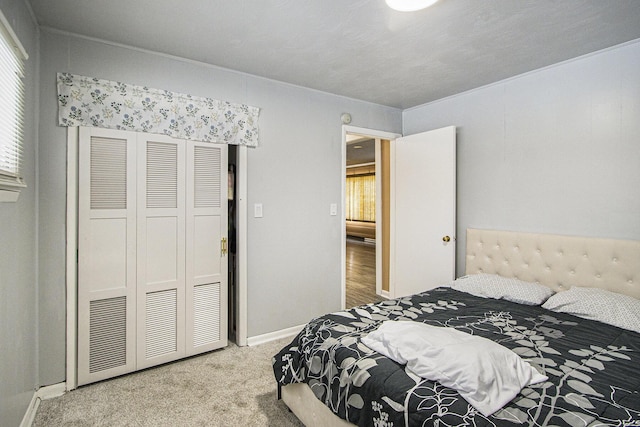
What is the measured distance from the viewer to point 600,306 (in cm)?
214

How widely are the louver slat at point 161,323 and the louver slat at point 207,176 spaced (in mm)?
786

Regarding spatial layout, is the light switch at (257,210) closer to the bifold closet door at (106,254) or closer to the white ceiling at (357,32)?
the bifold closet door at (106,254)

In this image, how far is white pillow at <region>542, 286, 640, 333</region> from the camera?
2.01m

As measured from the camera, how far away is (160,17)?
2.01 meters

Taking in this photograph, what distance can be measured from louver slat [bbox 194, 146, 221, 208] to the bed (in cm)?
141

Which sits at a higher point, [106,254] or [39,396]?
[106,254]

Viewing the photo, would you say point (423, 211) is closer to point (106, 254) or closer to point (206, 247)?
point (206, 247)

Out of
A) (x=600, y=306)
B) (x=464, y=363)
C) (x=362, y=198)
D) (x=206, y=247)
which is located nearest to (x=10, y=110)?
(x=206, y=247)

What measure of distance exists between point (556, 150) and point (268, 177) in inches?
99.3

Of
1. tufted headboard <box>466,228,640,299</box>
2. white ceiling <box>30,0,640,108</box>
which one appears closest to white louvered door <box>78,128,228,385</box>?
white ceiling <box>30,0,640,108</box>

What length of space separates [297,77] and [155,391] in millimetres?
2783

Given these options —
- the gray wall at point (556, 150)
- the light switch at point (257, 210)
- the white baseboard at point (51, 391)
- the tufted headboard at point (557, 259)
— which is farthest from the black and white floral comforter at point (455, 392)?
the white baseboard at point (51, 391)

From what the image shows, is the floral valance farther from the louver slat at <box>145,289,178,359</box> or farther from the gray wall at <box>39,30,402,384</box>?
the louver slat at <box>145,289,178,359</box>

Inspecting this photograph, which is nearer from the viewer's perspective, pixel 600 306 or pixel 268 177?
pixel 600 306
